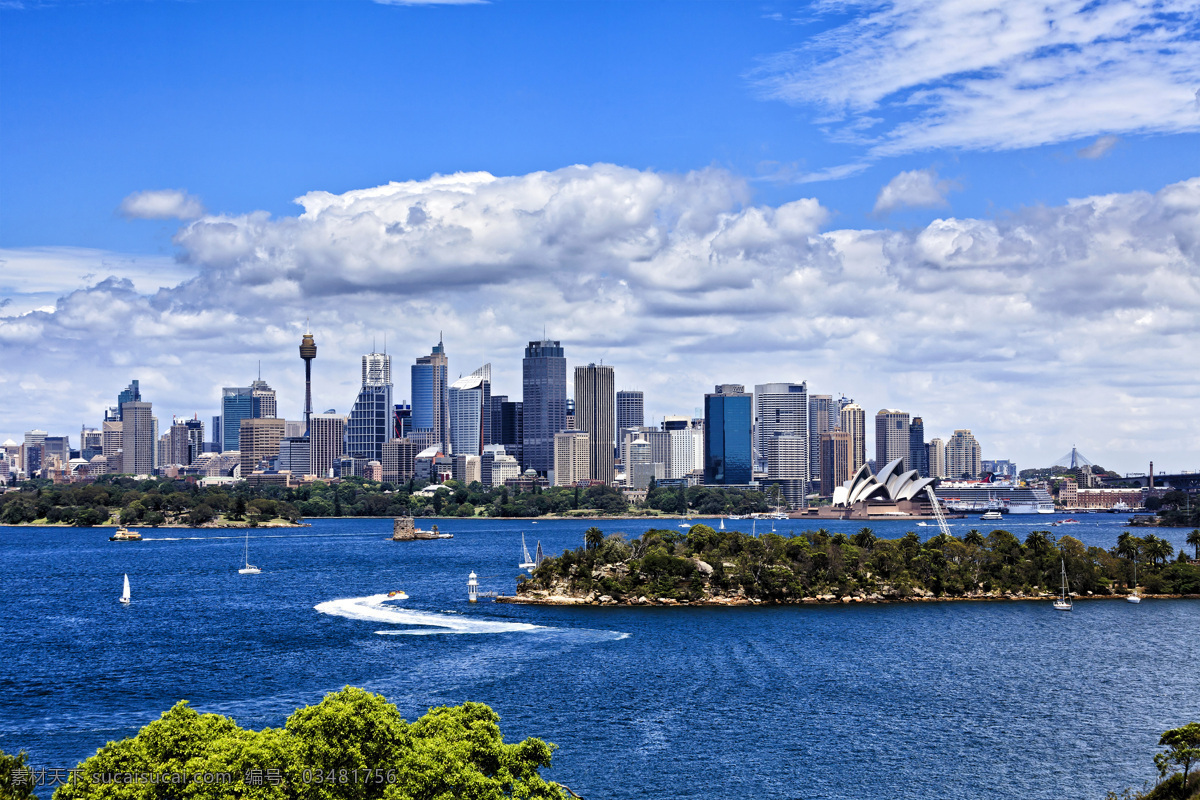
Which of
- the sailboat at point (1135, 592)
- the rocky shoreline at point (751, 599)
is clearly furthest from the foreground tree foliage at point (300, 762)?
the sailboat at point (1135, 592)

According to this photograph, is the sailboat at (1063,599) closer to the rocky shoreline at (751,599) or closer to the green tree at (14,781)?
the rocky shoreline at (751,599)

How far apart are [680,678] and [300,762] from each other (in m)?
27.4

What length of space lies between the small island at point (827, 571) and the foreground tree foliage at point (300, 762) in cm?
4965

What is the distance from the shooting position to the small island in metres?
72.8

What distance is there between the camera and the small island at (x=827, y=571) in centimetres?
7275

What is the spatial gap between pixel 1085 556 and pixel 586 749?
56.8m

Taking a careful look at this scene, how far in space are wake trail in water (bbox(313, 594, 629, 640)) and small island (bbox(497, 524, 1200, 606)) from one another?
28.0 ft

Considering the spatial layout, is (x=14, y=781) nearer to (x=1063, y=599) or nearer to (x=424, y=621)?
(x=424, y=621)

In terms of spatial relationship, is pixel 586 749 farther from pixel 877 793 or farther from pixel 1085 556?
pixel 1085 556

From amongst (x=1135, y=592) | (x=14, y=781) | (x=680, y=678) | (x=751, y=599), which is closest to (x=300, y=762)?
(x=14, y=781)

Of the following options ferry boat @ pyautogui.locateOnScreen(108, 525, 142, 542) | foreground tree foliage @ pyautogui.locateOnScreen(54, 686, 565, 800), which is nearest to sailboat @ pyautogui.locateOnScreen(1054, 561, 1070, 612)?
foreground tree foliage @ pyautogui.locateOnScreen(54, 686, 565, 800)

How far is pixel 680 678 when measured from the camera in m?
46.5

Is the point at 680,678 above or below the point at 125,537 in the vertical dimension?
above

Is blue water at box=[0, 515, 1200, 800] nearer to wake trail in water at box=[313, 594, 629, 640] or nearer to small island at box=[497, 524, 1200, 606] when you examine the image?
wake trail in water at box=[313, 594, 629, 640]
